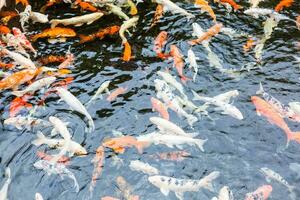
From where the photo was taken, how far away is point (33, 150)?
5730mm

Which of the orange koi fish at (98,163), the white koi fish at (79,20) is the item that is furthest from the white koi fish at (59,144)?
the white koi fish at (79,20)

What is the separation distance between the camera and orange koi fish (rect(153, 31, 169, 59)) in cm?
713

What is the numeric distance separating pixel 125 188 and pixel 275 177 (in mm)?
1706

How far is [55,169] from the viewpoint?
17.7ft

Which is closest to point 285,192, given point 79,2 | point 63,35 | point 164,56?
point 164,56

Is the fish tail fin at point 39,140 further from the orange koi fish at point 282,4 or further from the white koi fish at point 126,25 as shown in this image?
the orange koi fish at point 282,4

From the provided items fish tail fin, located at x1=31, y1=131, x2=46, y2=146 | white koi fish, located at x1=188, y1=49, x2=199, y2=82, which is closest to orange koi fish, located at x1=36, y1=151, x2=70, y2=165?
fish tail fin, located at x1=31, y1=131, x2=46, y2=146

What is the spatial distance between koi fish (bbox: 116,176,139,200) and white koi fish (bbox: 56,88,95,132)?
917 millimetres

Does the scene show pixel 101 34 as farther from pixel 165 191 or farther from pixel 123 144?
pixel 165 191

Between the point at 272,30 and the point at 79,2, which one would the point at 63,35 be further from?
the point at 272,30

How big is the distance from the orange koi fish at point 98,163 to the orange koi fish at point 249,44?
2.88m

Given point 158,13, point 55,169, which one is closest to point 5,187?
point 55,169

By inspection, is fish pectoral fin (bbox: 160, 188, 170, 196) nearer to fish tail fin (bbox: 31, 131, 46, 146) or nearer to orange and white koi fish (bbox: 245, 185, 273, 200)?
orange and white koi fish (bbox: 245, 185, 273, 200)

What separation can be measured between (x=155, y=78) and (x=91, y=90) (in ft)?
3.05
